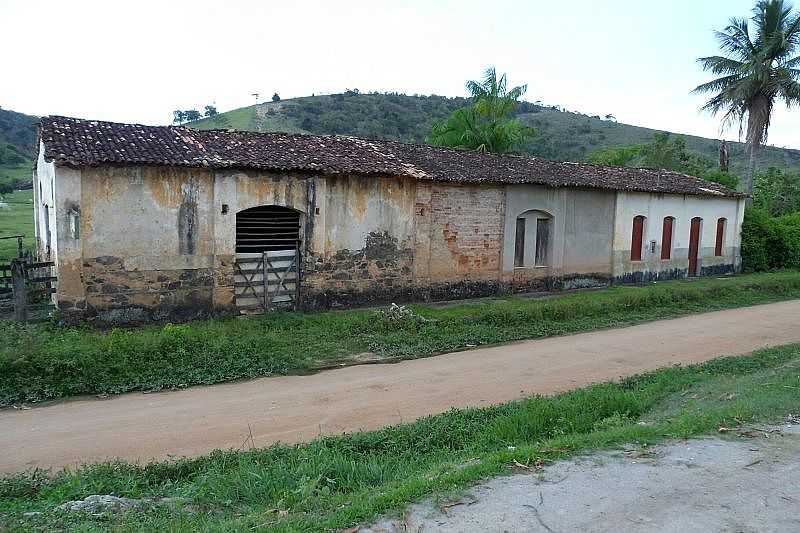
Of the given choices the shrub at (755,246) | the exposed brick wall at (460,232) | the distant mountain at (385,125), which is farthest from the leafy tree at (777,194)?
the exposed brick wall at (460,232)

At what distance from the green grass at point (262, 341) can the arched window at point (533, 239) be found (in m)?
2.22

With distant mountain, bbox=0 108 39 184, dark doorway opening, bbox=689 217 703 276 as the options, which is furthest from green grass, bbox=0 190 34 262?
dark doorway opening, bbox=689 217 703 276

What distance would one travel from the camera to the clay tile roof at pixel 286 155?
12.6 meters

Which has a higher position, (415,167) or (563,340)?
(415,167)

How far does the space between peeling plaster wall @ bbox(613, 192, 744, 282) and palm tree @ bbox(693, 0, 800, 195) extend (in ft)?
17.3

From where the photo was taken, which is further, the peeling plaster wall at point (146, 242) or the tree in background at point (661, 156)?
the tree in background at point (661, 156)

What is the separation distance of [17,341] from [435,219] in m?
10.3

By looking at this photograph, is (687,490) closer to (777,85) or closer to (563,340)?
(563,340)

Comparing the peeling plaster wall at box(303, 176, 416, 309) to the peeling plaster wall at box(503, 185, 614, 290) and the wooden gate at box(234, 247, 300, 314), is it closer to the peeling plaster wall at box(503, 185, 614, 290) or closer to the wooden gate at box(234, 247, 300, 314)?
the wooden gate at box(234, 247, 300, 314)

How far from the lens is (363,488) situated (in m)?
5.45

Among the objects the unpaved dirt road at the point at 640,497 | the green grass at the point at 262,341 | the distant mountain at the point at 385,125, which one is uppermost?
the distant mountain at the point at 385,125

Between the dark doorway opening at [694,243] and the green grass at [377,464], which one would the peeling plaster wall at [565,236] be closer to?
the dark doorway opening at [694,243]

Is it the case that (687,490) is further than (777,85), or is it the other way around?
(777,85)

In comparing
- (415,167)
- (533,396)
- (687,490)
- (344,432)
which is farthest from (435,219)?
(687,490)
